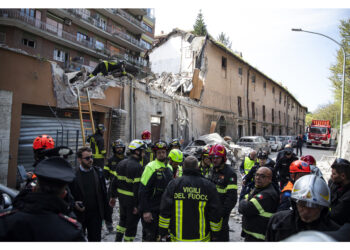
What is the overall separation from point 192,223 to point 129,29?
37.4 m

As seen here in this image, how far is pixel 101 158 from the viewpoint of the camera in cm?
705

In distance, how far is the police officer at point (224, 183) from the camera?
10.9 ft

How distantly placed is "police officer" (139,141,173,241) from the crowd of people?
0.01 meters

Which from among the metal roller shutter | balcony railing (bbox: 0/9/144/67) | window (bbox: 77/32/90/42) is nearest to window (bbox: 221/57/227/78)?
balcony railing (bbox: 0/9/144/67)

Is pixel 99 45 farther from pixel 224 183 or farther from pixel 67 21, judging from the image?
pixel 224 183

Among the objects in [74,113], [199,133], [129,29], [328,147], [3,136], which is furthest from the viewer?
[129,29]

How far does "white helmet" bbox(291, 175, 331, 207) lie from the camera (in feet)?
6.38

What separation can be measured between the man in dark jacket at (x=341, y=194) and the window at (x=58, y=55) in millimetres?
29590

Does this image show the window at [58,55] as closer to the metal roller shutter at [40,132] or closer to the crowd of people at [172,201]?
the metal roller shutter at [40,132]

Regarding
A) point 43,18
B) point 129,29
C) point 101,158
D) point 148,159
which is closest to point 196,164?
point 148,159

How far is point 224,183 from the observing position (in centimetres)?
353

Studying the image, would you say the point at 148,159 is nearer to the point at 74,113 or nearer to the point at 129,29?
the point at 74,113

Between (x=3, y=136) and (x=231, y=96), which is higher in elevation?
(x=231, y=96)

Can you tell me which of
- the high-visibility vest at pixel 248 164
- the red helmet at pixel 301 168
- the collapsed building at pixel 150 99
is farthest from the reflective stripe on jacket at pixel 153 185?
the collapsed building at pixel 150 99
